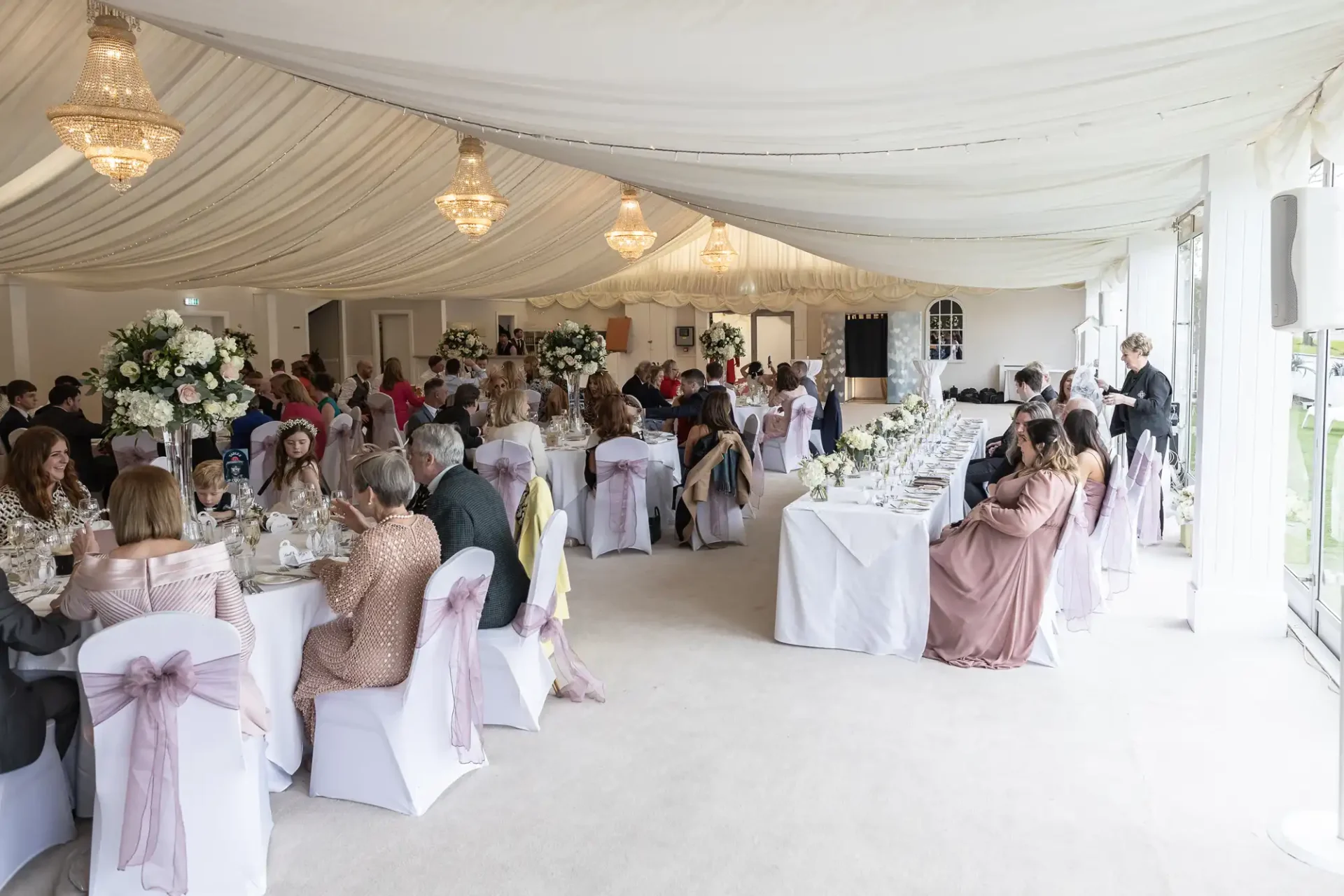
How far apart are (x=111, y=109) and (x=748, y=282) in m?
16.2

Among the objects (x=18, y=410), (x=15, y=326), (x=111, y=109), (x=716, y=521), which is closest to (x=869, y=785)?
(x=716, y=521)

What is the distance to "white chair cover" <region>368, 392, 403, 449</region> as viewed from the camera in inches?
394

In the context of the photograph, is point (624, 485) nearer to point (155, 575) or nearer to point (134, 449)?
point (134, 449)


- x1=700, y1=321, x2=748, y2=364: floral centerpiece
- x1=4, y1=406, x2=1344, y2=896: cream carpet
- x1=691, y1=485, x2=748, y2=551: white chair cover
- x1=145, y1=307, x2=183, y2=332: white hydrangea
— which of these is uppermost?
x1=700, y1=321, x2=748, y2=364: floral centerpiece

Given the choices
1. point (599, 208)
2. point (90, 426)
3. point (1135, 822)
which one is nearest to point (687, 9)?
point (1135, 822)

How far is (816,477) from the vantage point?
533 centimetres

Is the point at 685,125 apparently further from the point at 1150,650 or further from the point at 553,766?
the point at 1150,650

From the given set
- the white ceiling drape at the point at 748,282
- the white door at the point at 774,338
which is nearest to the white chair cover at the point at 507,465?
the white ceiling drape at the point at 748,282

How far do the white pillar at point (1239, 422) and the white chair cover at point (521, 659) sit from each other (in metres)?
3.56

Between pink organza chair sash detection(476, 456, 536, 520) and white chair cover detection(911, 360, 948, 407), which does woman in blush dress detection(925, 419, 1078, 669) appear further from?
white chair cover detection(911, 360, 948, 407)

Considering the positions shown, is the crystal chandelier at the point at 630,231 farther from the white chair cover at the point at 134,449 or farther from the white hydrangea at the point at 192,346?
the white hydrangea at the point at 192,346

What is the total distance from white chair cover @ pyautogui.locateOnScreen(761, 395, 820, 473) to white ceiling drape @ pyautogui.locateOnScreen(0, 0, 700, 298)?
Answer: 12.8 ft

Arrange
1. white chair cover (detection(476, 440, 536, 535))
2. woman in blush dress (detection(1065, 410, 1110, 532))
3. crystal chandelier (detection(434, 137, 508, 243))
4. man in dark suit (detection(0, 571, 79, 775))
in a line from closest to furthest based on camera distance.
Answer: man in dark suit (detection(0, 571, 79, 775)) < woman in blush dress (detection(1065, 410, 1110, 532)) < white chair cover (detection(476, 440, 536, 535)) < crystal chandelier (detection(434, 137, 508, 243))

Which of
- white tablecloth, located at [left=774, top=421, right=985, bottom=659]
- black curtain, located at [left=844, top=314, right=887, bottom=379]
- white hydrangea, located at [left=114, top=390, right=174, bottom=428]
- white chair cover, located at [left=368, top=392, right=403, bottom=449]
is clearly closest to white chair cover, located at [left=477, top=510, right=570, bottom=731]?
white tablecloth, located at [left=774, top=421, right=985, bottom=659]
